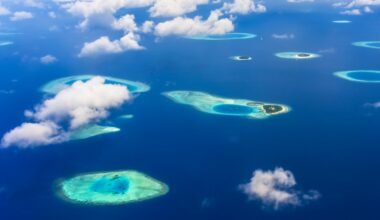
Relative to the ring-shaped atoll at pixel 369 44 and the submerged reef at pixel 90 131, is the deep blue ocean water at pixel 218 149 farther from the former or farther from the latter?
the ring-shaped atoll at pixel 369 44

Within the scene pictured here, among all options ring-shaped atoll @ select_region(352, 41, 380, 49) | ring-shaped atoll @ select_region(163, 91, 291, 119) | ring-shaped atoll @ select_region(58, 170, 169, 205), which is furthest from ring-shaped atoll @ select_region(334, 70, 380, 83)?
ring-shaped atoll @ select_region(58, 170, 169, 205)

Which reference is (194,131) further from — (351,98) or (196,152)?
(351,98)

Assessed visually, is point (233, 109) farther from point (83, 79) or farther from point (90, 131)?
point (83, 79)

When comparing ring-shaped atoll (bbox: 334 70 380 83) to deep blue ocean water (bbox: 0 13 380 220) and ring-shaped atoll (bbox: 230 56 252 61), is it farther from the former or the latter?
ring-shaped atoll (bbox: 230 56 252 61)

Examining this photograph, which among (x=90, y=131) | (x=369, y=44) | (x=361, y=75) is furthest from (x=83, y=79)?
(x=369, y=44)

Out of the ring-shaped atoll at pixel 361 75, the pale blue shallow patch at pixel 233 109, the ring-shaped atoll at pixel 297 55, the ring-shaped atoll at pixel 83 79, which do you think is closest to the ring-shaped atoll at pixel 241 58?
the ring-shaped atoll at pixel 297 55

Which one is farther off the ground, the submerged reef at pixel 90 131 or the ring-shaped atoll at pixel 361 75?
the ring-shaped atoll at pixel 361 75
